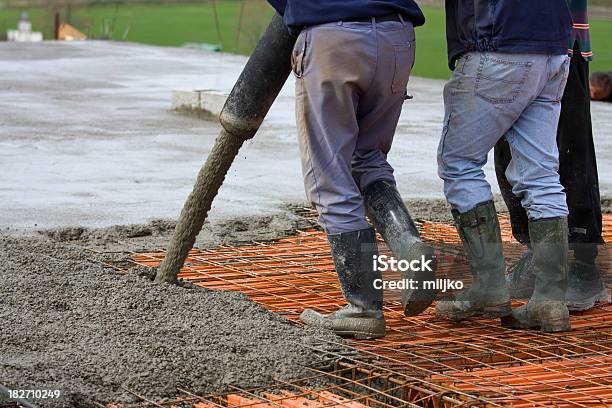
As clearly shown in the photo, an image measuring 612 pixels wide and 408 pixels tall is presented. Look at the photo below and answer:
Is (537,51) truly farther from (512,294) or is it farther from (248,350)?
(248,350)

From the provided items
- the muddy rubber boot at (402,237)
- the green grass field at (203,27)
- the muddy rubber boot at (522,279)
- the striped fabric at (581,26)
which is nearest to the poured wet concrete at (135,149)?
the green grass field at (203,27)

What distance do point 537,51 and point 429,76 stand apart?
1141 cm

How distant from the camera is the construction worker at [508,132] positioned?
4.04 m

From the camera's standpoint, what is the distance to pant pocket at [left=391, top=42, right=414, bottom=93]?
401 cm

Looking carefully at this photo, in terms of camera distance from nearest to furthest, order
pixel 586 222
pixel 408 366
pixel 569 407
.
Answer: pixel 569 407
pixel 408 366
pixel 586 222

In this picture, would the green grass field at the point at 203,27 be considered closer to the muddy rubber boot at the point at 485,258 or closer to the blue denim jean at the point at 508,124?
the blue denim jean at the point at 508,124

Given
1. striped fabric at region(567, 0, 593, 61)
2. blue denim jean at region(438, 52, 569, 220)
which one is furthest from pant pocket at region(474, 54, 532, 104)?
striped fabric at region(567, 0, 593, 61)

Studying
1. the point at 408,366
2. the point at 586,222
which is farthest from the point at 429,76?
the point at 408,366

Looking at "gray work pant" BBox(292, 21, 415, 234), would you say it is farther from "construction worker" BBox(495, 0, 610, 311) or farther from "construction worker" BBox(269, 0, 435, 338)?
"construction worker" BBox(495, 0, 610, 311)

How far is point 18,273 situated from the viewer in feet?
15.5

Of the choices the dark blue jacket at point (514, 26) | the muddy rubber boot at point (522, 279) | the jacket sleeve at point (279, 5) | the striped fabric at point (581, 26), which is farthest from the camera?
the muddy rubber boot at point (522, 279)

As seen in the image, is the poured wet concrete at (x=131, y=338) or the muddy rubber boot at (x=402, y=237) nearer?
the poured wet concrete at (x=131, y=338)

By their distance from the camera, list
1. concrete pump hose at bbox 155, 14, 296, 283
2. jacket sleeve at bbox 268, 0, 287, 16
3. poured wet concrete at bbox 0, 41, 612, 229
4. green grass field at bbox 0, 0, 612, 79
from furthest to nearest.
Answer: green grass field at bbox 0, 0, 612, 79 < poured wet concrete at bbox 0, 41, 612, 229 < concrete pump hose at bbox 155, 14, 296, 283 < jacket sleeve at bbox 268, 0, 287, 16

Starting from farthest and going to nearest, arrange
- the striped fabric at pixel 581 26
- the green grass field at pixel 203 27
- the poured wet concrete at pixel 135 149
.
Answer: the green grass field at pixel 203 27 → the poured wet concrete at pixel 135 149 → the striped fabric at pixel 581 26
